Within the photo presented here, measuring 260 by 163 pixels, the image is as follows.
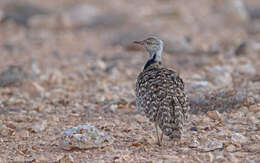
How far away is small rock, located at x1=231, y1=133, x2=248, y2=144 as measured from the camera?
5762 mm

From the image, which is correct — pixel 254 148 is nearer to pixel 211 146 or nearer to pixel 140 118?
pixel 211 146

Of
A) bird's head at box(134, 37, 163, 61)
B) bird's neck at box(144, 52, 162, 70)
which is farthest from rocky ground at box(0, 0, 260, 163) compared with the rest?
bird's head at box(134, 37, 163, 61)

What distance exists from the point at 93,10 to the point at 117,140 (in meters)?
13.1

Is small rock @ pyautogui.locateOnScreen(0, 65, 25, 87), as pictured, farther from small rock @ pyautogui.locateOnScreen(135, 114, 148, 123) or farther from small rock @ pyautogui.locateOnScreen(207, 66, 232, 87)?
small rock @ pyautogui.locateOnScreen(207, 66, 232, 87)

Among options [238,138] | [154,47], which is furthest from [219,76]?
[238,138]

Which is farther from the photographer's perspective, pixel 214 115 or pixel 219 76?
pixel 219 76

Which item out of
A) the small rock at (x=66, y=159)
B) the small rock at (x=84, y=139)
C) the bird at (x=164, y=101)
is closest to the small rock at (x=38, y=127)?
the small rock at (x=84, y=139)

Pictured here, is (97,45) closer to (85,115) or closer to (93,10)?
(93,10)

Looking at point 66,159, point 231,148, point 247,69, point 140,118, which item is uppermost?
point 247,69

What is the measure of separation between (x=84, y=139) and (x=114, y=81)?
4.52m

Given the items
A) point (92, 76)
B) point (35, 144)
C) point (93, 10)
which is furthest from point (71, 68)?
point (93, 10)

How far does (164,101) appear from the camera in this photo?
5.67 meters

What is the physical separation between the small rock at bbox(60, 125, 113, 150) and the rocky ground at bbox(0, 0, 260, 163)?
0.01 metres

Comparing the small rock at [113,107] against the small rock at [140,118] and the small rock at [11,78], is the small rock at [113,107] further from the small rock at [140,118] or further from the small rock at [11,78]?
the small rock at [11,78]
